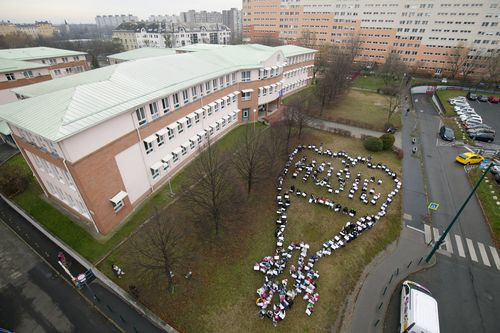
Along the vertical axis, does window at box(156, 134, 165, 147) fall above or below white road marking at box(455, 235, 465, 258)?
above

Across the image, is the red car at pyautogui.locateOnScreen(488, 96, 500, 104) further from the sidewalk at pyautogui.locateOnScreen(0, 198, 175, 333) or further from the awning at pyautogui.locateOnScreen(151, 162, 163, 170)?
the sidewalk at pyautogui.locateOnScreen(0, 198, 175, 333)

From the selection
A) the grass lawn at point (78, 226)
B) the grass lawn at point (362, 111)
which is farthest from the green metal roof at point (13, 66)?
the grass lawn at point (362, 111)

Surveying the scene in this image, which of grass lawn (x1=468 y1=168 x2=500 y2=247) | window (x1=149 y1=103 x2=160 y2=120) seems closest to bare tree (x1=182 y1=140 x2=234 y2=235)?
window (x1=149 y1=103 x2=160 y2=120)

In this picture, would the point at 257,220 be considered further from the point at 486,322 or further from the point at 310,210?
the point at 486,322

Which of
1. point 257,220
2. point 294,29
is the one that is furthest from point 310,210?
point 294,29

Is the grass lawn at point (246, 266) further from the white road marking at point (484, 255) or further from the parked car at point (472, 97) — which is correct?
the parked car at point (472, 97)

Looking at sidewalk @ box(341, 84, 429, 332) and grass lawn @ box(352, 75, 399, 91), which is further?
grass lawn @ box(352, 75, 399, 91)

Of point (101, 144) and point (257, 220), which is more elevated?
point (101, 144)
